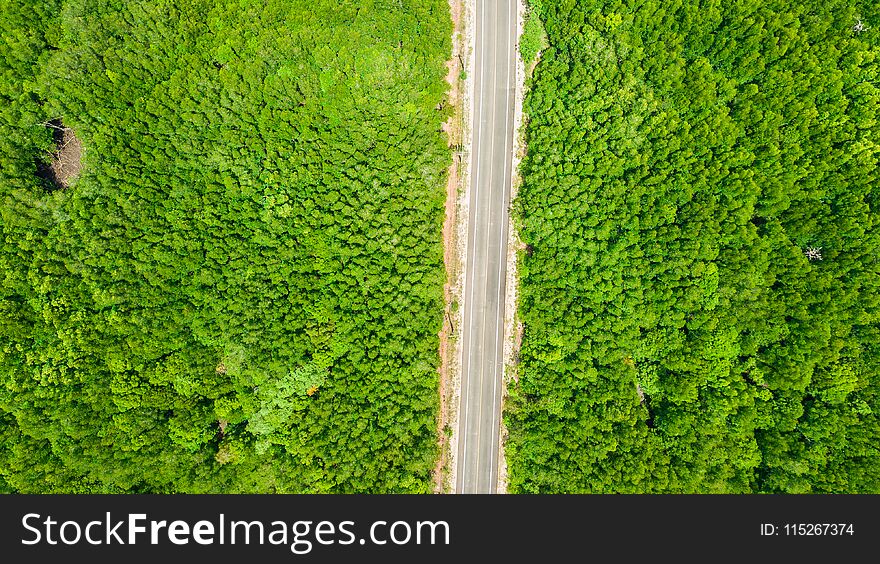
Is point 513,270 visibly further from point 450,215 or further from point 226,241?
point 226,241

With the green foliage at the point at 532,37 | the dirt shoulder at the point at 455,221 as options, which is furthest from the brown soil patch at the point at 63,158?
the green foliage at the point at 532,37

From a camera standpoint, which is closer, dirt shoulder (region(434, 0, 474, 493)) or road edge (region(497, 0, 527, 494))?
road edge (region(497, 0, 527, 494))

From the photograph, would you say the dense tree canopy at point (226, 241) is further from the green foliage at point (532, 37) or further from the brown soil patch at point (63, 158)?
the green foliage at point (532, 37)

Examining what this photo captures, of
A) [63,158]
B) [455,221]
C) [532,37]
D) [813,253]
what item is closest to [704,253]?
[813,253]

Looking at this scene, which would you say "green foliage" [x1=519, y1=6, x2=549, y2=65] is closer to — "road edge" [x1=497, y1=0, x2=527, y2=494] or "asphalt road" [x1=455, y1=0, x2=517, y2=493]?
"road edge" [x1=497, y1=0, x2=527, y2=494]

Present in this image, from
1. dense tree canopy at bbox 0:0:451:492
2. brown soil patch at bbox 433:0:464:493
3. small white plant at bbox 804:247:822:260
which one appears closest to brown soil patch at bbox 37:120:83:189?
dense tree canopy at bbox 0:0:451:492
